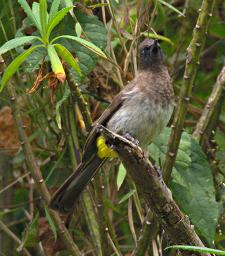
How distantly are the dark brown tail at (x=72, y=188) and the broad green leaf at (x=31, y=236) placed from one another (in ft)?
0.82

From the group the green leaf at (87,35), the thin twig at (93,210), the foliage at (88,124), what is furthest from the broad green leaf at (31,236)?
the green leaf at (87,35)

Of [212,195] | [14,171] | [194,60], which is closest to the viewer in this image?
[194,60]

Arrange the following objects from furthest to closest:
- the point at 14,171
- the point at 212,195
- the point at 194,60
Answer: the point at 14,171 < the point at 212,195 < the point at 194,60

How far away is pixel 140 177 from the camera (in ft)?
7.49

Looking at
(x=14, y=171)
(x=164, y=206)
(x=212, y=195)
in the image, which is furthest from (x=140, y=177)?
(x=14, y=171)

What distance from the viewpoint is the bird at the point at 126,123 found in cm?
292

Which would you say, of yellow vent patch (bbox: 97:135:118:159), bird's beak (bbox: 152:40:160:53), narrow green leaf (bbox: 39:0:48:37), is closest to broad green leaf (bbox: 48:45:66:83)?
narrow green leaf (bbox: 39:0:48:37)

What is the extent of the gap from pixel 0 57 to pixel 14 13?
1.32 feet

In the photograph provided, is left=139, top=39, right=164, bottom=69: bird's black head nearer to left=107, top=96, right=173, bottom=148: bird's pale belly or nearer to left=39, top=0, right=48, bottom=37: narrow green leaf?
left=107, top=96, right=173, bottom=148: bird's pale belly

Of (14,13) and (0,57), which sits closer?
(0,57)

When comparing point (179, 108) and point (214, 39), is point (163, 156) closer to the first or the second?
point (179, 108)

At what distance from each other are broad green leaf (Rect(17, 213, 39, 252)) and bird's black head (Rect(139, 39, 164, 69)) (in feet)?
2.74

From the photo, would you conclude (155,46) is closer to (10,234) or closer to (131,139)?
(131,139)

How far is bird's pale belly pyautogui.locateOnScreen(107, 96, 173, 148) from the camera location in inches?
115
